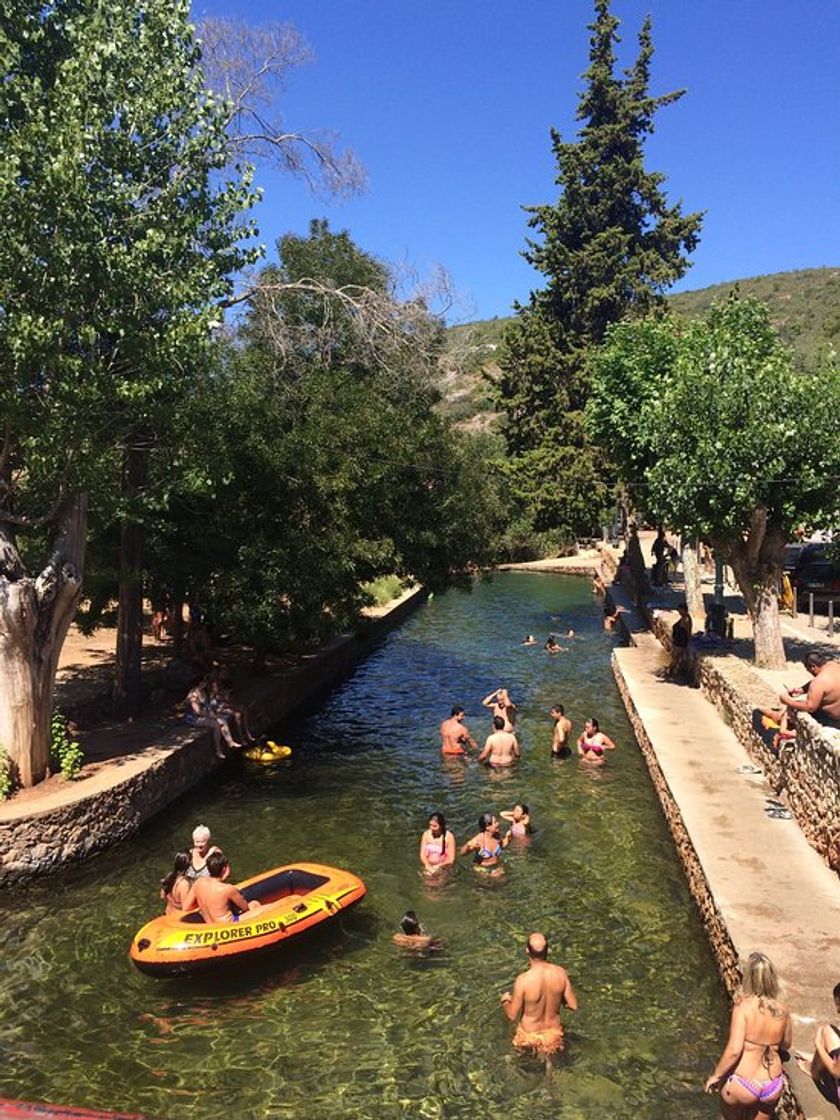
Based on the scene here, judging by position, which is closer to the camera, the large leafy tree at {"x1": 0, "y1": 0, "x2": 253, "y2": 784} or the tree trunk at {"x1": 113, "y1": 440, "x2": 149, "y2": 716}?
the large leafy tree at {"x1": 0, "y1": 0, "x2": 253, "y2": 784}

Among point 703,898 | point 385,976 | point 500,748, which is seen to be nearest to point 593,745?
point 500,748

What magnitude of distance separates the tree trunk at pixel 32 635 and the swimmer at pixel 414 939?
243 inches

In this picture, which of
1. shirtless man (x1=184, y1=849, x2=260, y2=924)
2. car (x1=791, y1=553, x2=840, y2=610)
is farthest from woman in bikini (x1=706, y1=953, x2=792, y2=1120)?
car (x1=791, y1=553, x2=840, y2=610)

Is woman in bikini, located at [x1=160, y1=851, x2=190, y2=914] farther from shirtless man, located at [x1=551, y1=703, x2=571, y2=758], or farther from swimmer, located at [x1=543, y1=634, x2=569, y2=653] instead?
swimmer, located at [x1=543, y1=634, x2=569, y2=653]

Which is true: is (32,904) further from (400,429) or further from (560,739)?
(400,429)

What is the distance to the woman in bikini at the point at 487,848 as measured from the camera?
497 inches

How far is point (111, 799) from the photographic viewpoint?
1333 centimetres

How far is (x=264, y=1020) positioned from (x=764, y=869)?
5.74 meters

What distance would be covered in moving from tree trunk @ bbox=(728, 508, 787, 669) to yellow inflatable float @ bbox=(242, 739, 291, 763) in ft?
33.9

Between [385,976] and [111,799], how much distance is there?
5.42 metres

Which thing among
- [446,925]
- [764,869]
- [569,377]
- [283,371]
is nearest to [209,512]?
[283,371]

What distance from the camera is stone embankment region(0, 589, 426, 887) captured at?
12.1 metres

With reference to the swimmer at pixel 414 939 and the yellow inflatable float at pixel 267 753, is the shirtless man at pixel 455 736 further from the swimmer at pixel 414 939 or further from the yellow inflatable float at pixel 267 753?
the swimmer at pixel 414 939

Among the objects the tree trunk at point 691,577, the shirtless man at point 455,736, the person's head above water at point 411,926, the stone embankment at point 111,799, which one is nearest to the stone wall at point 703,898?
the person's head above water at point 411,926
